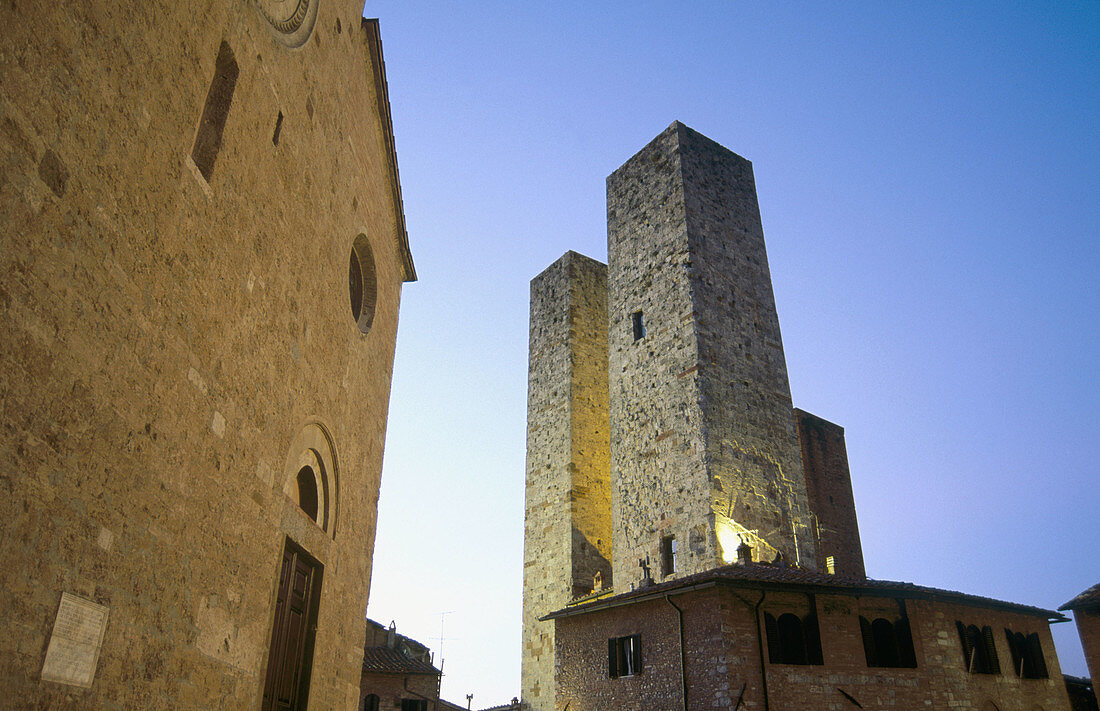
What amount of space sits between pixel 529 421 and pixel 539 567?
4479 millimetres

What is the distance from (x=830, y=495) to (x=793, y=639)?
10.0 metres

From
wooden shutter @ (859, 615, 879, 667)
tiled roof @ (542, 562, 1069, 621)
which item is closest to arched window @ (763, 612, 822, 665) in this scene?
tiled roof @ (542, 562, 1069, 621)

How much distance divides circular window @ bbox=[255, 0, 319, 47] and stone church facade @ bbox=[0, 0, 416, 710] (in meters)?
0.02

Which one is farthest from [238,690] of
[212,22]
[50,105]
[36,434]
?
[212,22]

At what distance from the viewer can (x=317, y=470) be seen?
6.48 metres

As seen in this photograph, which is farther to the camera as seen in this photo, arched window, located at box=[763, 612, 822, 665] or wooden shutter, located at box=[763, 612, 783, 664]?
arched window, located at box=[763, 612, 822, 665]

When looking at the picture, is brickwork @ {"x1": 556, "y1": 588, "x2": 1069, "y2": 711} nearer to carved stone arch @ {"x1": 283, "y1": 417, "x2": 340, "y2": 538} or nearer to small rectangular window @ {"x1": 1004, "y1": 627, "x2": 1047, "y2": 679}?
small rectangular window @ {"x1": 1004, "y1": 627, "x2": 1047, "y2": 679}

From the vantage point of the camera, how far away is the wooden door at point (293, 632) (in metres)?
5.48

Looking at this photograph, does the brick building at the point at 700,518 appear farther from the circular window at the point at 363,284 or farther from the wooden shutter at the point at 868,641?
the circular window at the point at 363,284

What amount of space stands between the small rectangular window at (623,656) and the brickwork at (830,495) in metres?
8.55

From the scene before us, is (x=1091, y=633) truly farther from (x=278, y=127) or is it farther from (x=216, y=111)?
(x=216, y=111)

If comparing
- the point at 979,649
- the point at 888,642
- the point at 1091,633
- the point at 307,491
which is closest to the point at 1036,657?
the point at 979,649

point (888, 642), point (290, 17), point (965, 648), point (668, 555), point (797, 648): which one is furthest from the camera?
point (668, 555)

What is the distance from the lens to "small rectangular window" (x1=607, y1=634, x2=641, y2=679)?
12.2 m
